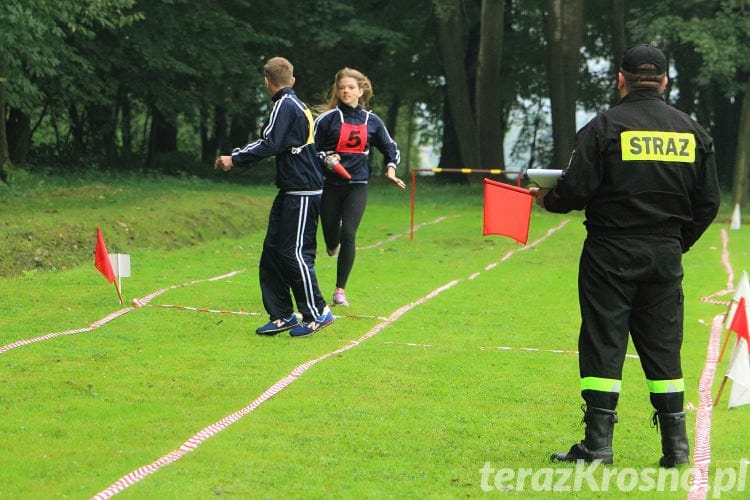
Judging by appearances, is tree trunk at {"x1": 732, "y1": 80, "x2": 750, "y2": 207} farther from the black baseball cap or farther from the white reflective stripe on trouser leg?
the black baseball cap

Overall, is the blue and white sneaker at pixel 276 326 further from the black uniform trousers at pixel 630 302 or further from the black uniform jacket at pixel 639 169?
the black uniform jacket at pixel 639 169

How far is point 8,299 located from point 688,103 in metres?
33.7

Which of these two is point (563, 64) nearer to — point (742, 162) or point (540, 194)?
point (742, 162)

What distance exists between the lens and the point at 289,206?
979cm

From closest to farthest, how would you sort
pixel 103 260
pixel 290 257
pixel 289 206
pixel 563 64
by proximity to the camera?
pixel 289 206
pixel 290 257
pixel 103 260
pixel 563 64

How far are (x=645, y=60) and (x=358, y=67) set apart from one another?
1324 inches

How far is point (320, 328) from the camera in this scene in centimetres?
1030

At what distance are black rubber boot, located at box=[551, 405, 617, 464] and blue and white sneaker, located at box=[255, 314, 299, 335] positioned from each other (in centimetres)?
424

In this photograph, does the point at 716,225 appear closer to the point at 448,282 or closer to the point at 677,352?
the point at 448,282

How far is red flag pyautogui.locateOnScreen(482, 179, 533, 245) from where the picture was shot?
812 cm

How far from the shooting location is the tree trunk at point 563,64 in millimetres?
29656

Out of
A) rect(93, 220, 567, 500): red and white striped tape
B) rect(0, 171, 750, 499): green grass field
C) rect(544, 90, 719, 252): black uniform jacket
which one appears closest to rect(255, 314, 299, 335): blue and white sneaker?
rect(0, 171, 750, 499): green grass field

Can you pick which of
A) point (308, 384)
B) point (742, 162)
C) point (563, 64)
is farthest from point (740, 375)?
point (563, 64)

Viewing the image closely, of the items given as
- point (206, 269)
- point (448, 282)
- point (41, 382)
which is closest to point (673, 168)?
point (41, 382)
